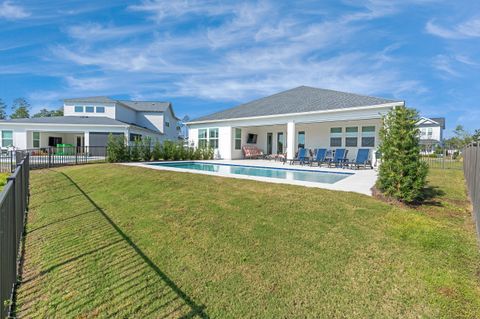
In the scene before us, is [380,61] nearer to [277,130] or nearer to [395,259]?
[277,130]

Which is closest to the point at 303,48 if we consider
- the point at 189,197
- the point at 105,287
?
the point at 189,197

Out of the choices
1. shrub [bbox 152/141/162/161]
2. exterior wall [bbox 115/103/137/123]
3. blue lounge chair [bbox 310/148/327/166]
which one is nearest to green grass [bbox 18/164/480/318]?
blue lounge chair [bbox 310/148/327/166]

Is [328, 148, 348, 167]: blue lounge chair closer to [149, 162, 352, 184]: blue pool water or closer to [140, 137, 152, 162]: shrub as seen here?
[149, 162, 352, 184]: blue pool water

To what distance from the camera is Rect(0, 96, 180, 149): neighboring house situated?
27656mm

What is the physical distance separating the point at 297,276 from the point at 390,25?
18.8 m

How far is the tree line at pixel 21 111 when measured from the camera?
64.4m

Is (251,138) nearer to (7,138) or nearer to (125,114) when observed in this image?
(125,114)

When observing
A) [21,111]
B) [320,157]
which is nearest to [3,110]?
[21,111]

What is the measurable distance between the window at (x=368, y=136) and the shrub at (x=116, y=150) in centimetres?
1713

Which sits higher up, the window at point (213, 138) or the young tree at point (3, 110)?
the young tree at point (3, 110)

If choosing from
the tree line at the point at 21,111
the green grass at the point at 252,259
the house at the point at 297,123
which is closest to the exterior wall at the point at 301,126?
the house at the point at 297,123

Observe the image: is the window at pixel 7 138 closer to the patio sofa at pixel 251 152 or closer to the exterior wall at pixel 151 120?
the exterior wall at pixel 151 120

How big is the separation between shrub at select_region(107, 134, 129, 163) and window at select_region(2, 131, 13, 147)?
19615mm

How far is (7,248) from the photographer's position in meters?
2.94
